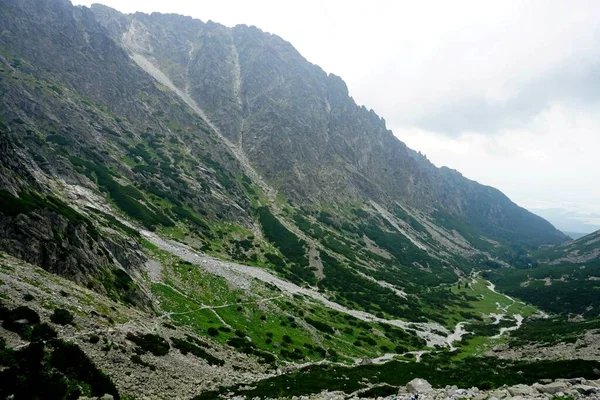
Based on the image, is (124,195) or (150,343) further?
(124,195)

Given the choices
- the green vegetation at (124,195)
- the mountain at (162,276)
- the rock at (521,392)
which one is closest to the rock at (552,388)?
the rock at (521,392)

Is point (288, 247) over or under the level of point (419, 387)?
under

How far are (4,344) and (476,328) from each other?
396 feet

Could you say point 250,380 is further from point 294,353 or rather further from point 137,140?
point 137,140

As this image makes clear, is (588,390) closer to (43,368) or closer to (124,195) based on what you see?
(43,368)

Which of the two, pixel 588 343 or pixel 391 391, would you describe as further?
pixel 588 343

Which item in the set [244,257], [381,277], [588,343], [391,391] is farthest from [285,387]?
[381,277]

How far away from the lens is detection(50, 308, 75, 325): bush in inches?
1211

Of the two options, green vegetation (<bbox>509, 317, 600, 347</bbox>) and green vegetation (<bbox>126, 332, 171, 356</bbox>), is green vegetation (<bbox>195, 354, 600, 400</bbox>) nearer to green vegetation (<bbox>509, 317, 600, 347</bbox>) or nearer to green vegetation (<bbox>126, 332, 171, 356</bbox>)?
green vegetation (<bbox>126, 332, 171, 356</bbox>)

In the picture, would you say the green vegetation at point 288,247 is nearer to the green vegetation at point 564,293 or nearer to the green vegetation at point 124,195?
the green vegetation at point 124,195

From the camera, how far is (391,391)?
31.8 metres

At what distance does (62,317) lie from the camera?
31422 mm

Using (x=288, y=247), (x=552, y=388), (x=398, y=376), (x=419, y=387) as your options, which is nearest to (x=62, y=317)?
(x=419, y=387)

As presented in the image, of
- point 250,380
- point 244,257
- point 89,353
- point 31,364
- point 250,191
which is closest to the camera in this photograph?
point 31,364
